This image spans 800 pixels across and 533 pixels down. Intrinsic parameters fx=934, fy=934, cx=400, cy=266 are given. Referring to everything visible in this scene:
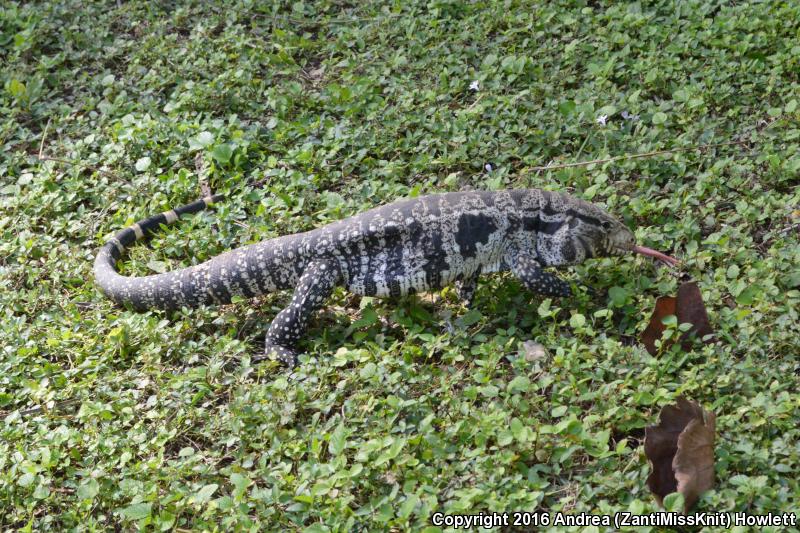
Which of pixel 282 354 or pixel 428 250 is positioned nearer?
pixel 282 354

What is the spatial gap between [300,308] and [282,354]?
1.33 ft

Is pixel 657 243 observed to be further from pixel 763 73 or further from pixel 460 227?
pixel 763 73

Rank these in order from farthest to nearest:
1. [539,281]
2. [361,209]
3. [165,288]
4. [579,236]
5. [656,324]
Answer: [361,209] < [165,288] < [579,236] < [539,281] < [656,324]

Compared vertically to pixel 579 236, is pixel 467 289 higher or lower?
lower

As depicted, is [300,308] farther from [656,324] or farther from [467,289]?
[656,324]

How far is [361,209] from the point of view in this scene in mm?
8766

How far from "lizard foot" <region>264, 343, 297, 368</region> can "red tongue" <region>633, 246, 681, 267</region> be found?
293 centimetres

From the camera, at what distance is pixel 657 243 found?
7930 mm

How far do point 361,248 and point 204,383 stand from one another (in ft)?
5.49

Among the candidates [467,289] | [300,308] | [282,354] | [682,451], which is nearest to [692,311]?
[682,451]

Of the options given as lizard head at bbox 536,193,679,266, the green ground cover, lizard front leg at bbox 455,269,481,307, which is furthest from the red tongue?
lizard front leg at bbox 455,269,481,307

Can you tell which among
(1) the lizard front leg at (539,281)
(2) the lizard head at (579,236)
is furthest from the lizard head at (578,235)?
(1) the lizard front leg at (539,281)

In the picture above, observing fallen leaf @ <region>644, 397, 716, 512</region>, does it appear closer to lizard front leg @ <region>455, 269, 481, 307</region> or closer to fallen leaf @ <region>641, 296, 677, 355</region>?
fallen leaf @ <region>641, 296, 677, 355</region>

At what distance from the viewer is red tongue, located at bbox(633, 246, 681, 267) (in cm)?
763
